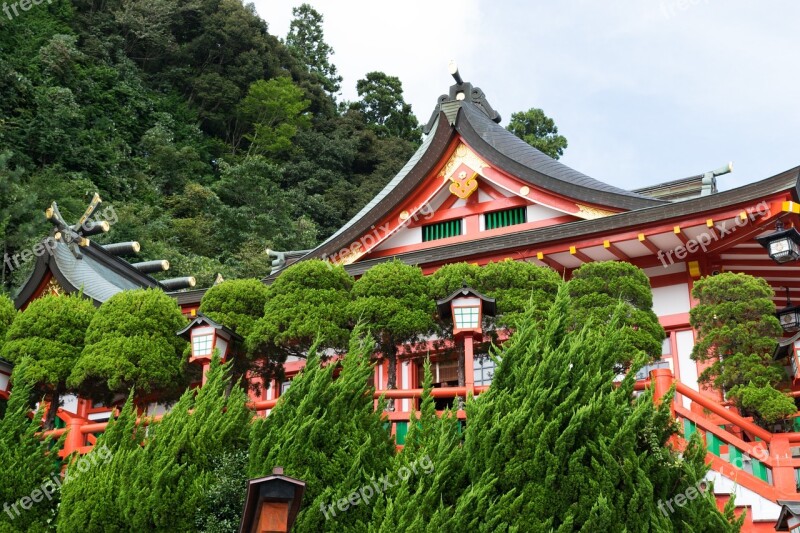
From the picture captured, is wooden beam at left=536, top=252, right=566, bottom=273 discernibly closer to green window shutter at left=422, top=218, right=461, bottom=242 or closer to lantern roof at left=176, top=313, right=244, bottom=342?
green window shutter at left=422, top=218, right=461, bottom=242

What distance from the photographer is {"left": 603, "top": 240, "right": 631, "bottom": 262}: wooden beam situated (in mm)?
13743

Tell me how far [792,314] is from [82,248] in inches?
551

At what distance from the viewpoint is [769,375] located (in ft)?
34.5

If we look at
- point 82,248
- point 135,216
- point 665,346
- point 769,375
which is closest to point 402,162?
point 135,216

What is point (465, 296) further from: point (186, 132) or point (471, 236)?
point (186, 132)

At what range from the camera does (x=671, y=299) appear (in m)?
14.1

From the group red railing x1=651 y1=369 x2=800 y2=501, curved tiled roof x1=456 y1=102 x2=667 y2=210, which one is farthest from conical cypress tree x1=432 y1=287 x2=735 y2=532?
curved tiled roof x1=456 y1=102 x2=667 y2=210

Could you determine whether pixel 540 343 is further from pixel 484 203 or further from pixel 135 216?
pixel 135 216

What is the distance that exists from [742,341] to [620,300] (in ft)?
5.23

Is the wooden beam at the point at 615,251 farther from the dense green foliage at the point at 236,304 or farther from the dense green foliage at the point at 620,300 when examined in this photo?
the dense green foliage at the point at 236,304

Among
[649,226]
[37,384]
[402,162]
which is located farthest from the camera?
[402,162]

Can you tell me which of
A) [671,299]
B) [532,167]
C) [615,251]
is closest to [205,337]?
[615,251]

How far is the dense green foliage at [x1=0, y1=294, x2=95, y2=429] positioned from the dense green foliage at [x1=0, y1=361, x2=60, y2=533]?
3.71 ft

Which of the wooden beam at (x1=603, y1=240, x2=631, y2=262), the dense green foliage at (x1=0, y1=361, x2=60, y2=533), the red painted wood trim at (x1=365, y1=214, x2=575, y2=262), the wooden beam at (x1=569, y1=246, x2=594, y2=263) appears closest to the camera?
the dense green foliage at (x1=0, y1=361, x2=60, y2=533)
